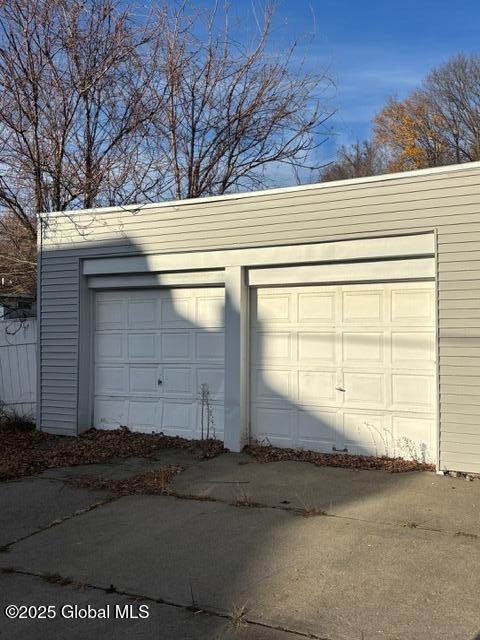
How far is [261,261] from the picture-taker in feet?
27.0

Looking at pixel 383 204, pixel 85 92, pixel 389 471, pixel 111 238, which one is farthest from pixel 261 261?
pixel 85 92

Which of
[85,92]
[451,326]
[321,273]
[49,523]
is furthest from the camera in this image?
[85,92]

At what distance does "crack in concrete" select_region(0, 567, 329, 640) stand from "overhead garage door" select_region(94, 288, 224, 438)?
433 centimetres

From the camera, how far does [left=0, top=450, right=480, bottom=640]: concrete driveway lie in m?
3.67

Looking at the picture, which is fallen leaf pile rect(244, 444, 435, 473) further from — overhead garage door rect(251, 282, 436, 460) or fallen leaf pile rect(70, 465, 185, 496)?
fallen leaf pile rect(70, 465, 185, 496)

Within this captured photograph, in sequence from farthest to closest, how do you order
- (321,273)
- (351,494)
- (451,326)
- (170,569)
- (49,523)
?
(321,273)
(451,326)
(351,494)
(49,523)
(170,569)

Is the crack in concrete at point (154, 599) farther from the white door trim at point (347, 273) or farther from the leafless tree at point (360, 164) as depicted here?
the leafless tree at point (360, 164)

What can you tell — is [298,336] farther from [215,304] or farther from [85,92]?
[85,92]

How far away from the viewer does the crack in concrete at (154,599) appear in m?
3.57

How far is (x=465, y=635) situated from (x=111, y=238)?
7380mm

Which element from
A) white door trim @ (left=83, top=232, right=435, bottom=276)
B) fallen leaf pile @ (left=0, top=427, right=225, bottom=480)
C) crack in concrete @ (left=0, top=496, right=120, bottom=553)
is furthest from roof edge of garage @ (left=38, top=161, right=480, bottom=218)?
crack in concrete @ (left=0, top=496, right=120, bottom=553)

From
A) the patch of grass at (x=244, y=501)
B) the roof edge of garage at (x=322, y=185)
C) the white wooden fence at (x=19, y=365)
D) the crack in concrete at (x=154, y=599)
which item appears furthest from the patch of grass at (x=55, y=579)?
the white wooden fence at (x=19, y=365)

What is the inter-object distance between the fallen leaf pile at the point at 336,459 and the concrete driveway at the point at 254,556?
238 mm

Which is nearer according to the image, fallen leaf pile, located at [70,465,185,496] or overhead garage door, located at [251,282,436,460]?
fallen leaf pile, located at [70,465,185,496]
